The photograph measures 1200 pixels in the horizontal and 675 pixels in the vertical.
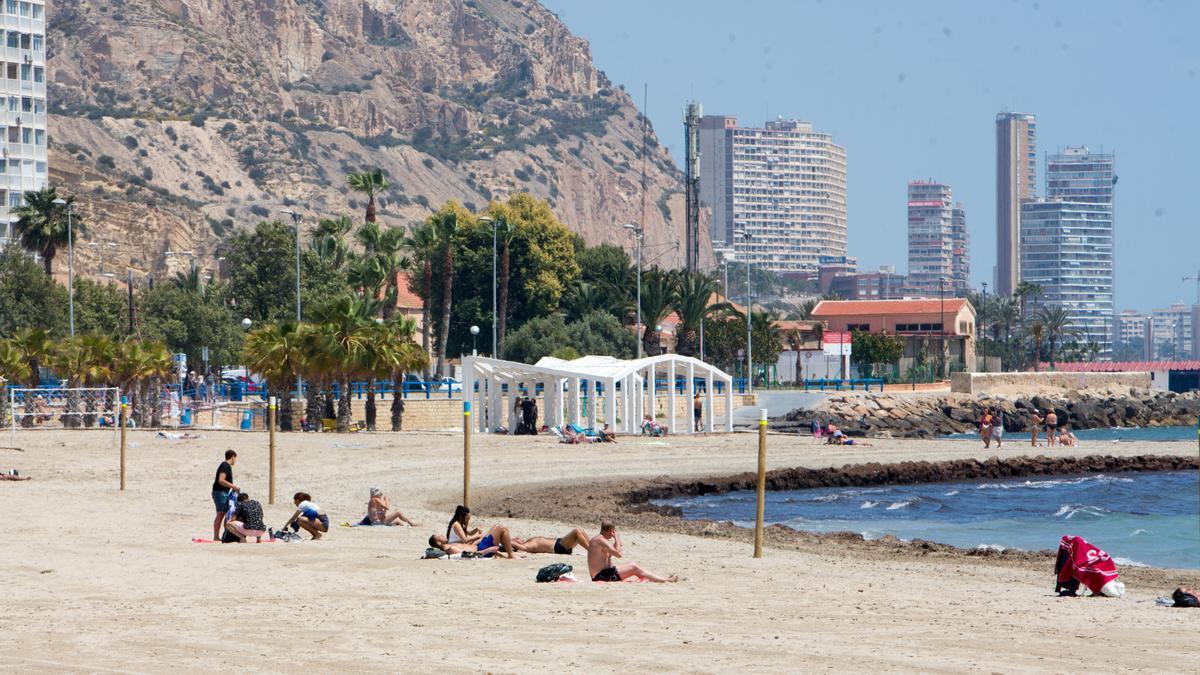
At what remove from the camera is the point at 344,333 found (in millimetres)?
43938

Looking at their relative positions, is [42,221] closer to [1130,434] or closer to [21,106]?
[21,106]

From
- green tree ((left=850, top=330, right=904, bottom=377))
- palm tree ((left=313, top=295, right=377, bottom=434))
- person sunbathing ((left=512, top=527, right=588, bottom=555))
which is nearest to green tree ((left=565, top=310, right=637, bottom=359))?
green tree ((left=850, top=330, right=904, bottom=377))

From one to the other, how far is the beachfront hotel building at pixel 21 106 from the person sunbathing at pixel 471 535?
86634mm

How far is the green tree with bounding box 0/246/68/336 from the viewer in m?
69.2

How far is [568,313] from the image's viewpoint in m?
87.2

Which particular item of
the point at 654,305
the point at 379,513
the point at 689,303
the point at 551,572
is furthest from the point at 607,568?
the point at 689,303

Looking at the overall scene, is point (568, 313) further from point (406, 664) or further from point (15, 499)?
point (406, 664)

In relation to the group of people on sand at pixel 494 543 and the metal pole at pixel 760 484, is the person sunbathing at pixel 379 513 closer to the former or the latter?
the group of people on sand at pixel 494 543

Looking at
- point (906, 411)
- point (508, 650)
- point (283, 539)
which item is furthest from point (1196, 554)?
point (906, 411)

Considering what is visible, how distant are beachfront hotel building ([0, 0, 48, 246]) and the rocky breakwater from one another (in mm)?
55451

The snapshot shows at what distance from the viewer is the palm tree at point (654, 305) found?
75.0 m

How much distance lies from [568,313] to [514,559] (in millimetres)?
69102

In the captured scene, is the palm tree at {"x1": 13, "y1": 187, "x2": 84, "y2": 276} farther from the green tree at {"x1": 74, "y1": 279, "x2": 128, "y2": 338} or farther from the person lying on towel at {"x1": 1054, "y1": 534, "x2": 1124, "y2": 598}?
the person lying on towel at {"x1": 1054, "y1": 534, "x2": 1124, "y2": 598}

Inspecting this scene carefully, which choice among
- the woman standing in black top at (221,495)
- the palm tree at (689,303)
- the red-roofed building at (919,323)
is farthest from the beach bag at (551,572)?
the red-roofed building at (919,323)
